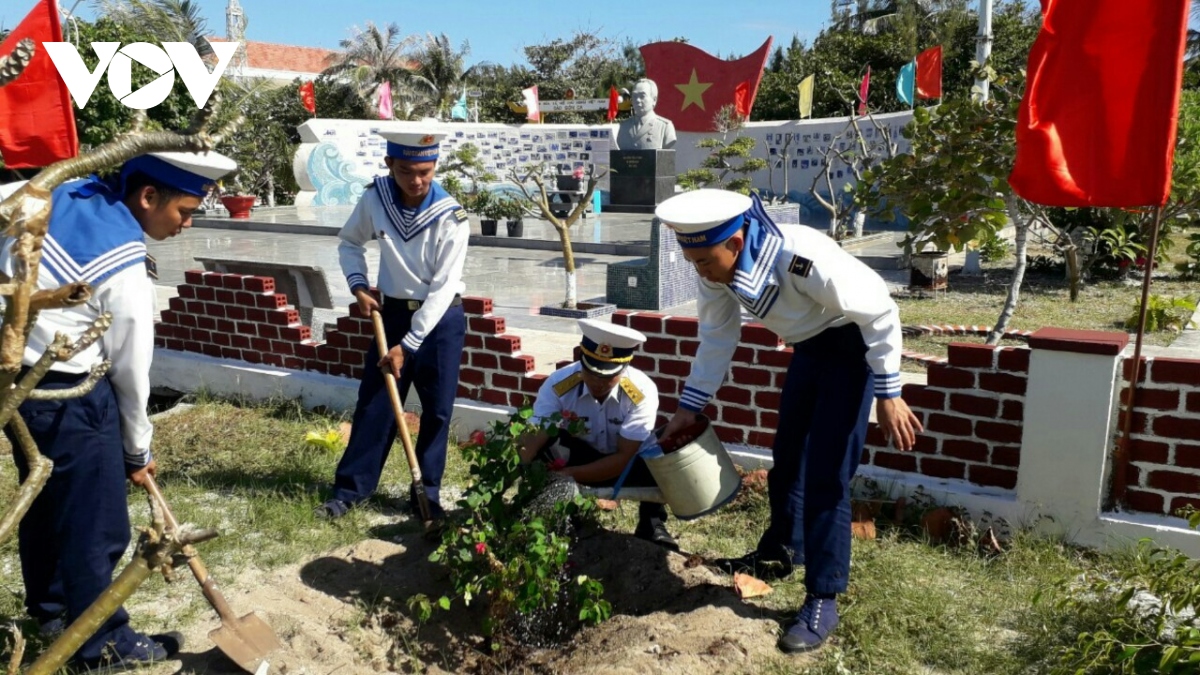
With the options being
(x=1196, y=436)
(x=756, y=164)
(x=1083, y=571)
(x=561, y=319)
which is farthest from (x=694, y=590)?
(x=756, y=164)

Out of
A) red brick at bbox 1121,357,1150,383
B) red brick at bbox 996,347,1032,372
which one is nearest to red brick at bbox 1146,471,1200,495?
red brick at bbox 1121,357,1150,383

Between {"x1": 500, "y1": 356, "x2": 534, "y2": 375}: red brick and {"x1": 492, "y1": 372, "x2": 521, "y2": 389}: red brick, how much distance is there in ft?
0.14

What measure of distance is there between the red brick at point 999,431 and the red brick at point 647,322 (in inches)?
60.1

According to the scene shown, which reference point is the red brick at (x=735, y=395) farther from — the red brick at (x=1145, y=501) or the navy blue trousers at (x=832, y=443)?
the red brick at (x=1145, y=501)

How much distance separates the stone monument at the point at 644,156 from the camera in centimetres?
2208

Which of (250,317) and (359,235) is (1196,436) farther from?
(250,317)

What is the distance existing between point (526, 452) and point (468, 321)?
2.11m

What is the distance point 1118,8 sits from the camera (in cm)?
360

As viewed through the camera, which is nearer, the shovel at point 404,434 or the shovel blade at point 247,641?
the shovel blade at point 247,641

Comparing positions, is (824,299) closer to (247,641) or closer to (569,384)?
(569,384)

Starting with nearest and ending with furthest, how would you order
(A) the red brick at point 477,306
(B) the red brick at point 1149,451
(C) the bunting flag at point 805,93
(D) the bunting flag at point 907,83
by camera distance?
(B) the red brick at point 1149,451 < (A) the red brick at point 477,306 < (D) the bunting flag at point 907,83 < (C) the bunting flag at point 805,93

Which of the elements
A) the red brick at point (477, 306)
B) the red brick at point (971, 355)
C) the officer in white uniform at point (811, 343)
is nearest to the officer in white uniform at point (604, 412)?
the officer in white uniform at point (811, 343)

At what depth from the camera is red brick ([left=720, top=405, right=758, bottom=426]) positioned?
474 cm

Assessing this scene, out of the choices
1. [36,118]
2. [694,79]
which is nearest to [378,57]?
[694,79]
